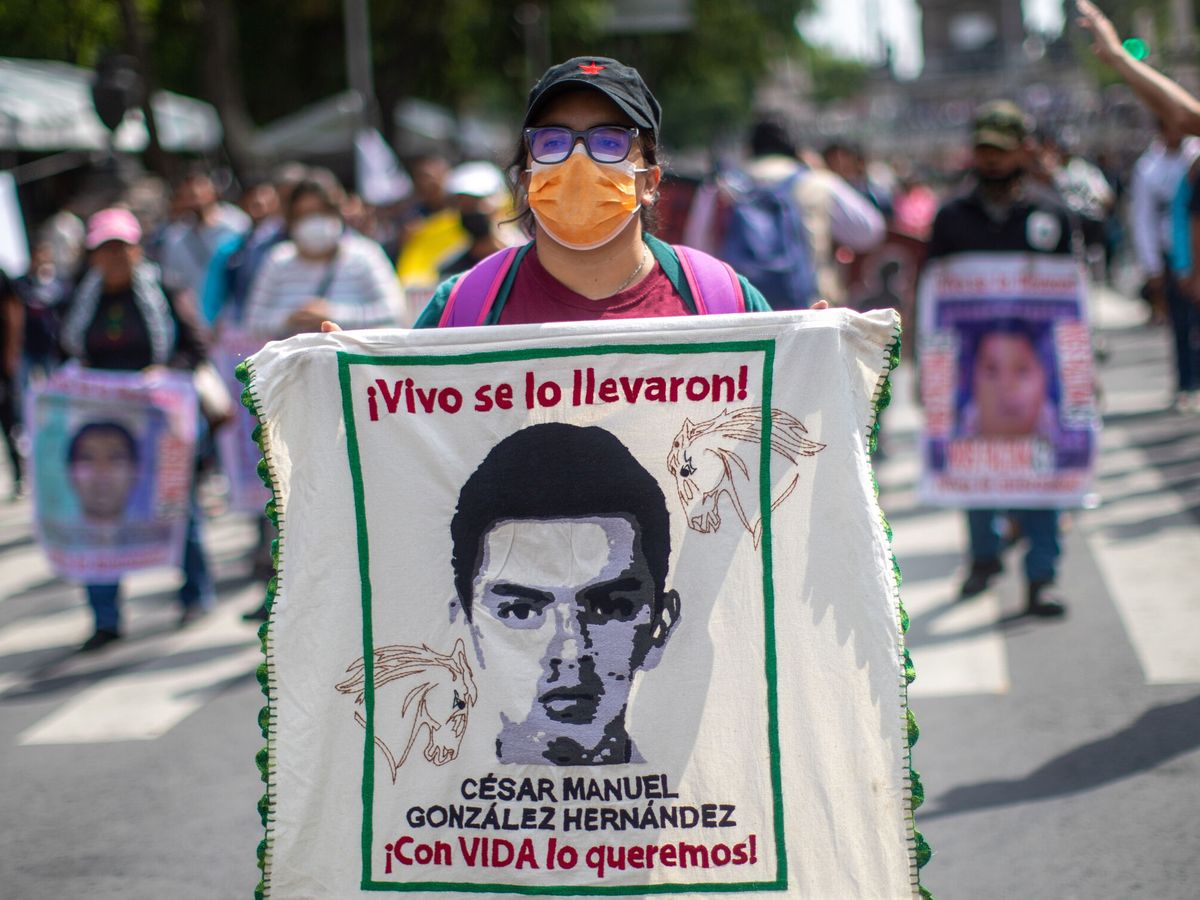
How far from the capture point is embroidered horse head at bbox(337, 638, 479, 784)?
340cm

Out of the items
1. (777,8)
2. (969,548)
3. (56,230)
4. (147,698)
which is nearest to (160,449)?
(147,698)

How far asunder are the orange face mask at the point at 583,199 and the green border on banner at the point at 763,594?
32 cm

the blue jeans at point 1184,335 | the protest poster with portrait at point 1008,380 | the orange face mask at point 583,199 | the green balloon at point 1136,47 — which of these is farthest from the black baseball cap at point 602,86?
the blue jeans at point 1184,335

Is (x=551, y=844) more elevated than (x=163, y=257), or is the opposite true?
(x=163, y=257)

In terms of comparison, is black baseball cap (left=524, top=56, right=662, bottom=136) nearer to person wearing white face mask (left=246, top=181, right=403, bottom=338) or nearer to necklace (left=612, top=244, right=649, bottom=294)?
necklace (left=612, top=244, right=649, bottom=294)

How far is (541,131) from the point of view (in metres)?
3.69

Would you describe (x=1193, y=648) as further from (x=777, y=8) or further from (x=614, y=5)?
(x=777, y=8)

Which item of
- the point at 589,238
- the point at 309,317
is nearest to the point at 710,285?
the point at 589,238

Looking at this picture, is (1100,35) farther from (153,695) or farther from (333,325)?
(153,695)

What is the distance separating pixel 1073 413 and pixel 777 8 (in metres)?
49.2

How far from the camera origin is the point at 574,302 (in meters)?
3.67

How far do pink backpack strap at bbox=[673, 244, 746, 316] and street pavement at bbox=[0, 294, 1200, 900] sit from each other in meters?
1.74

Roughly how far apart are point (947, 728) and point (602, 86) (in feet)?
9.97

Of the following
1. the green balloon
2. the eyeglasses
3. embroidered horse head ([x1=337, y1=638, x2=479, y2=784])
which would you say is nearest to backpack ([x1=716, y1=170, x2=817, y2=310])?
the green balloon
